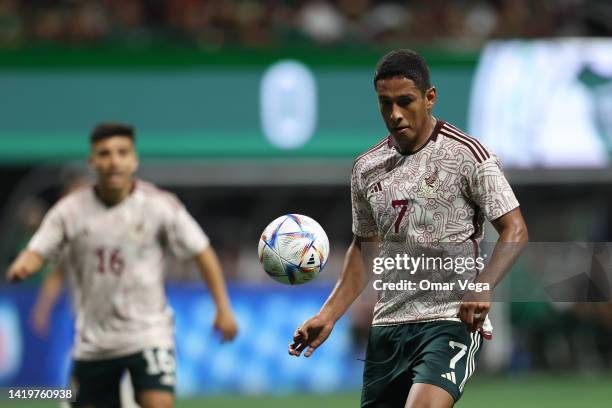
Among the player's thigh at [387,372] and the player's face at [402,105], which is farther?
the player's thigh at [387,372]

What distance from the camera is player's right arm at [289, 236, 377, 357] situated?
613 centimetres

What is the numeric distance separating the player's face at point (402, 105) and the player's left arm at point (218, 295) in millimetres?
2425

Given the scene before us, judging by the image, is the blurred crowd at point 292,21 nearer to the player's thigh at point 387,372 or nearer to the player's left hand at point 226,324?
the player's left hand at point 226,324

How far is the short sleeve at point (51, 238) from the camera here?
8.10 m

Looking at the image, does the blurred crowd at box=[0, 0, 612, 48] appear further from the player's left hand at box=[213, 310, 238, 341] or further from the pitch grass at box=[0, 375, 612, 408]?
the player's left hand at box=[213, 310, 238, 341]

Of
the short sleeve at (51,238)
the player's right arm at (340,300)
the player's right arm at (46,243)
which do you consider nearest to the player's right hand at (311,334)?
the player's right arm at (340,300)

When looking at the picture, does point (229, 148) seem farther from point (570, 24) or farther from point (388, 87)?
point (388, 87)

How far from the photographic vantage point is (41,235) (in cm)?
816

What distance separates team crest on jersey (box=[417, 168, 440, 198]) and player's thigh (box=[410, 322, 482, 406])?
65cm

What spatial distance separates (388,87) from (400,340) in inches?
49.9

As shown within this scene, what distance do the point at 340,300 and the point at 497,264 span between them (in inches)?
41.1

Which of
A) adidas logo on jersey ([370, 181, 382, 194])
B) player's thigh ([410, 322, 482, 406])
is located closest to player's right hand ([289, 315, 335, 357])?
player's thigh ([410, 322, 482, 406])

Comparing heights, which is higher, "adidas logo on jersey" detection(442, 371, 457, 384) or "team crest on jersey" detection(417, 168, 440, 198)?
"team crest on jersey" detection(417, 168, 440, 198)

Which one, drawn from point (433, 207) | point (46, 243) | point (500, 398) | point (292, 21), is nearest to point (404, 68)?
point (433, 207)
